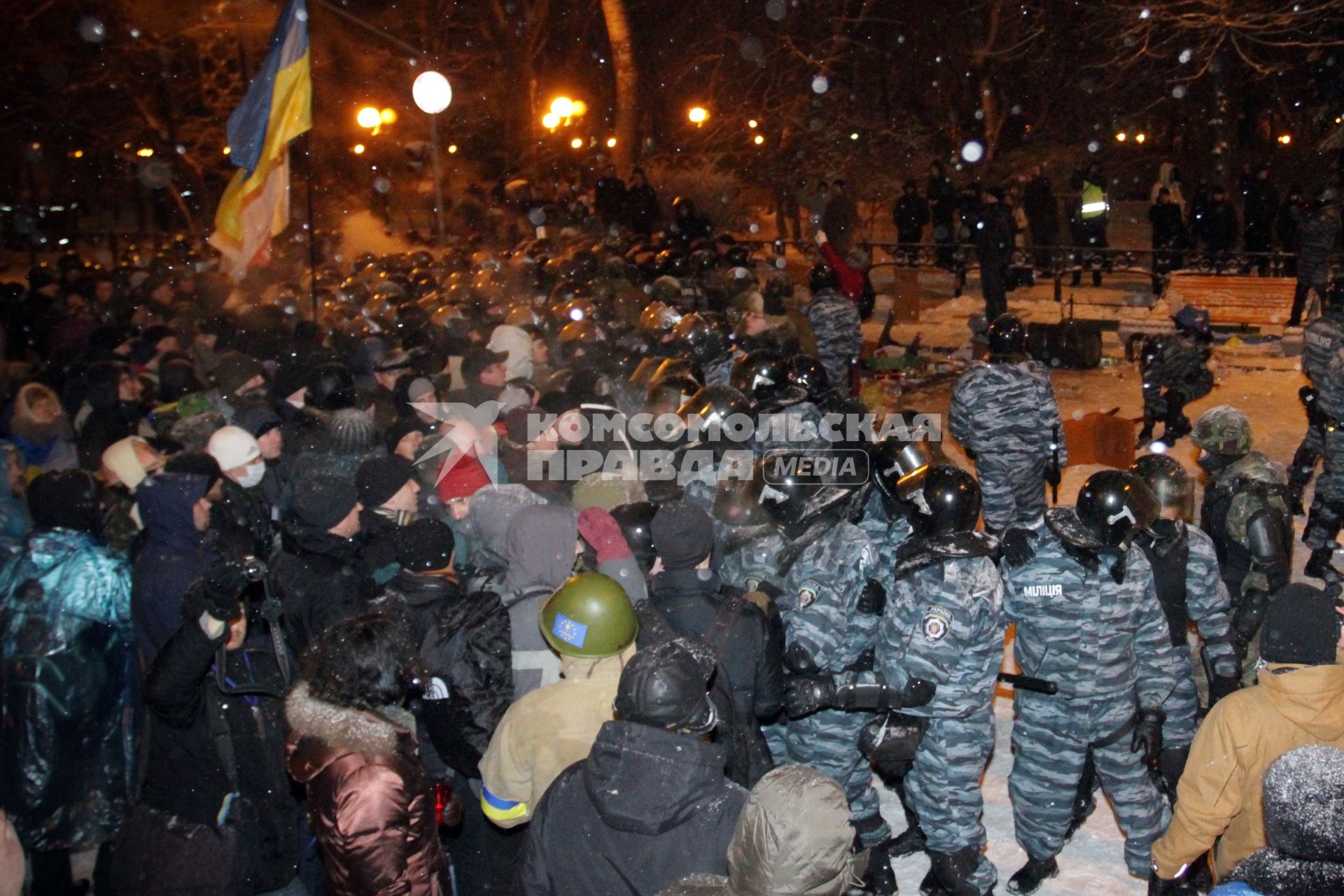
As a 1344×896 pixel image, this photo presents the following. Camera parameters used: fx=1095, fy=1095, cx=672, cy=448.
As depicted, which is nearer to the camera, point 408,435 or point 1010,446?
point 408,435

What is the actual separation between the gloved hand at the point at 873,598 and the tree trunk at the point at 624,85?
71.0 ft

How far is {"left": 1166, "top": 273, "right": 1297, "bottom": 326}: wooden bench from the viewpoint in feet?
51.9

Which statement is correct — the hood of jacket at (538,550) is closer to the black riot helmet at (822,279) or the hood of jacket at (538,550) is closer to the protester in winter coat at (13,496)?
the protester in winter coat at (13,496)

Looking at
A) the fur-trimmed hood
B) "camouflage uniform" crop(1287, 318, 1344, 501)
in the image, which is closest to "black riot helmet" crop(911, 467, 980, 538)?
the fur-trimmed hood

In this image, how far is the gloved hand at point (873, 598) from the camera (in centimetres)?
461

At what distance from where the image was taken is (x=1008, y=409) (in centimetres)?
676

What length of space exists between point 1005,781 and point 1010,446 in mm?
2158

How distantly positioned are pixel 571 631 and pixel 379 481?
1696 millimetres

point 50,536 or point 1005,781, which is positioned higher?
point 50,536

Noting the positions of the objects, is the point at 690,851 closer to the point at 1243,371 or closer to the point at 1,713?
the point at 1,713

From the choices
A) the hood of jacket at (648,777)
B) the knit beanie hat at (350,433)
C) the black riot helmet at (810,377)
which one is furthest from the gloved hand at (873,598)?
the knit beanie hat at (350,433)

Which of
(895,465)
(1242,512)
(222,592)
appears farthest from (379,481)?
(1242,512)

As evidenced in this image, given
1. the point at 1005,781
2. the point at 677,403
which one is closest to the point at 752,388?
the point at 677,403

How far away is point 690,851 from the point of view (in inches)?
111
